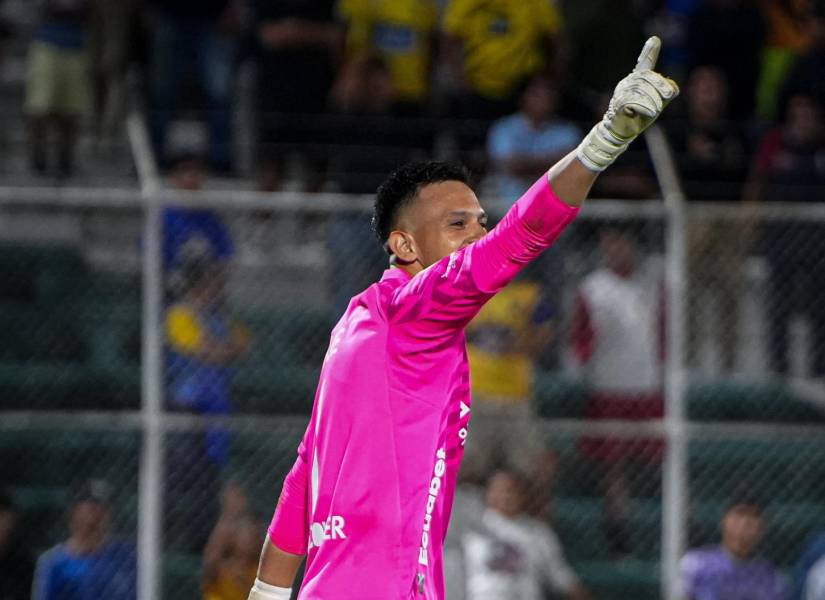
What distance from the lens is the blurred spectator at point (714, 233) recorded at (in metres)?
8.64

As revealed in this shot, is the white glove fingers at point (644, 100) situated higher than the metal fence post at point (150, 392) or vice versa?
the white glove fingers at point (644, 100)

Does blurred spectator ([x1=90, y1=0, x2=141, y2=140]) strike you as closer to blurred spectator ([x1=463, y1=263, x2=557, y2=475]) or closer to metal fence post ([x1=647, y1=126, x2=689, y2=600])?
blurred spectator ([x1=463, y1=263, x2=557, y2=475])

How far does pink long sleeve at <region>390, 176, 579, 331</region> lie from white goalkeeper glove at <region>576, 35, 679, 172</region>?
0.13m

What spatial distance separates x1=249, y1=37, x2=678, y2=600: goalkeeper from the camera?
402 centimetres

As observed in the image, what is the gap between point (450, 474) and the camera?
176 inches

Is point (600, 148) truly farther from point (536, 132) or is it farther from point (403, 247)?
point (536, 132)

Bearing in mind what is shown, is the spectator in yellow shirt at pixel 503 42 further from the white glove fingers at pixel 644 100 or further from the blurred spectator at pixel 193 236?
the white glove fingers at pixel 644 100

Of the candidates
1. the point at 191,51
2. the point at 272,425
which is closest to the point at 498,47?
the point at 191,51

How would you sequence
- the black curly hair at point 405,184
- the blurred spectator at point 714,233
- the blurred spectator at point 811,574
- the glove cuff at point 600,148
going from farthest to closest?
the blurred spectator at point 714,233
the blurred spectator at point 811,574
the black curly hair at point 405,184
the glove cuff at point 600,148


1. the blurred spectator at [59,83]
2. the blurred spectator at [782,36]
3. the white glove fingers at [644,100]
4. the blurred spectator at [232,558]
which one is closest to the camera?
the white glove fingers at [644,100]

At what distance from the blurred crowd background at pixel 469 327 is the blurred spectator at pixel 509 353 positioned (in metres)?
0.01

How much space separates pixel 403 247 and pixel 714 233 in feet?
14.4

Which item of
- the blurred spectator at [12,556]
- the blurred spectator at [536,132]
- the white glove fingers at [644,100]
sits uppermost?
the blurred spectator at [536,132]

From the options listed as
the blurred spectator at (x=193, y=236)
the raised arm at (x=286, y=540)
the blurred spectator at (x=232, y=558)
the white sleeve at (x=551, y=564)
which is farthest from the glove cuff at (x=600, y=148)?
the white sleeve at (x=551, y=564)
